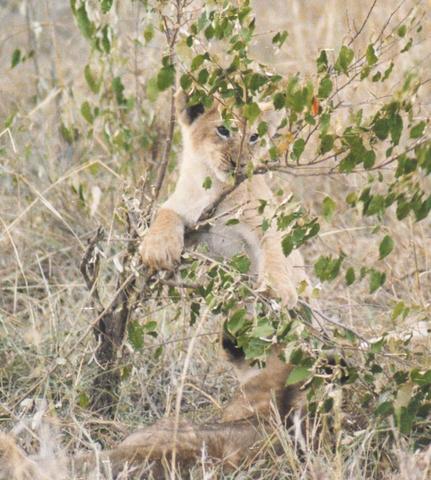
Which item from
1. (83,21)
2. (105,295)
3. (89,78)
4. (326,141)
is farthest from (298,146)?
(105,295)

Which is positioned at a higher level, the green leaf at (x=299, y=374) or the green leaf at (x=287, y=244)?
the green leaf at (x=287, y=244)

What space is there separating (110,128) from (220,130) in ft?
5.97

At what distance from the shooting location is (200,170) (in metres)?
4.57

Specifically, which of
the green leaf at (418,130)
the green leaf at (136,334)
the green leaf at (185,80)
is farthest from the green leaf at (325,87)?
the green leaf at (136,334)

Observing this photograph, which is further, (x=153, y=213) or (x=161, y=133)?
(x=161, y=133)

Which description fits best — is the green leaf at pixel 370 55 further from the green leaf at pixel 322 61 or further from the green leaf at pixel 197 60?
the green leaf at pixel 197 60

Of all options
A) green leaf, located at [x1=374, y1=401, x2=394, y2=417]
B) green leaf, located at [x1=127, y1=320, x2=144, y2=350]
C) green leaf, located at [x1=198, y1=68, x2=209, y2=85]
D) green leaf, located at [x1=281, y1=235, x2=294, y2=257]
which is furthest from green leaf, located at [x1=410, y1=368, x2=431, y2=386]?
green leaf, located at [x1=198, y1=68, x2=209, y2=85]

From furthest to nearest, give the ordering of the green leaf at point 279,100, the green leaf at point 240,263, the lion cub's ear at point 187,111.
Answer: the lion cub's ear at point 187,111 < the green leaf at point 240,263 < the green leaf at point 279,100

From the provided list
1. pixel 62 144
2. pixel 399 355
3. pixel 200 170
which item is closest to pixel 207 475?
pixel 399 355

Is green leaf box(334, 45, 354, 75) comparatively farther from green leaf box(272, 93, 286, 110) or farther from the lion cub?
the lion cub

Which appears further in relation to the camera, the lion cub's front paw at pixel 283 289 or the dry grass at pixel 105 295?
the lion cub's front paw at pixel 283 289

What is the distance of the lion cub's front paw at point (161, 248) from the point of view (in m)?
4.04

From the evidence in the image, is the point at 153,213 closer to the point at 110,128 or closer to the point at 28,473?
the point at 28,473

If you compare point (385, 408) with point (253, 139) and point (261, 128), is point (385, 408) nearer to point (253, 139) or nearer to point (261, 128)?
point (261, 128)
